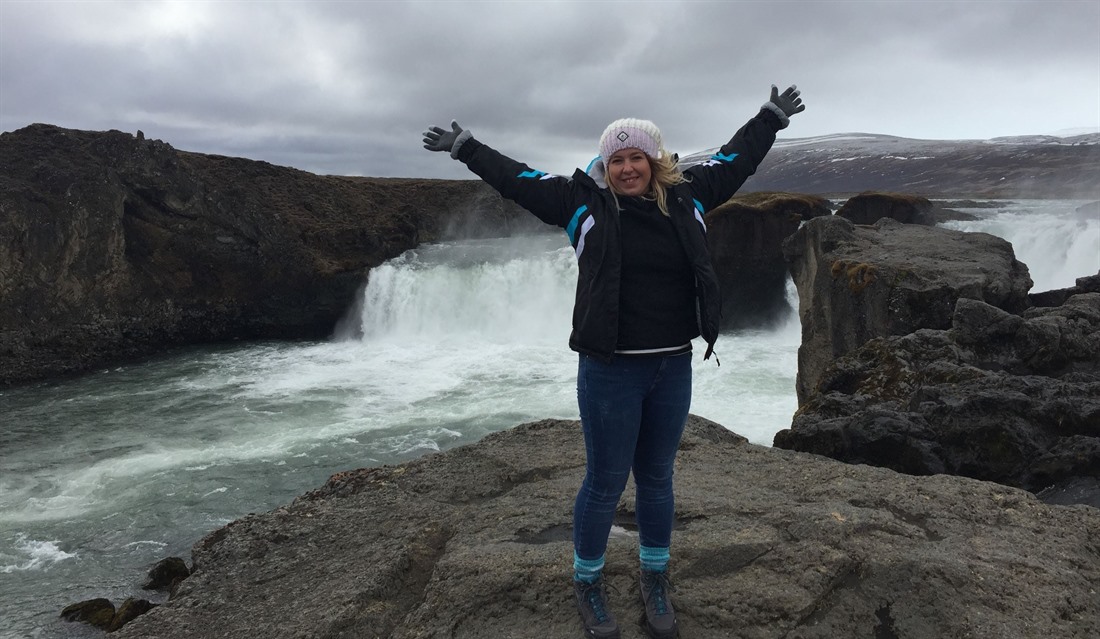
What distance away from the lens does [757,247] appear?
1998 centimetres

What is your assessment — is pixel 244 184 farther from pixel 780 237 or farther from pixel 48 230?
pixel 780 237

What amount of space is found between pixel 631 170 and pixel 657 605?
5.85ft

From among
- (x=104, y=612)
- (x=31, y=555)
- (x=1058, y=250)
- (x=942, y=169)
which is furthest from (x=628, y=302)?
(x=942, y=169)

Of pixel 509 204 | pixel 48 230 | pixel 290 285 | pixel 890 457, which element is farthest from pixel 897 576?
Result: pixel 509 204

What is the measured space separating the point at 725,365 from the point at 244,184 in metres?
17.1

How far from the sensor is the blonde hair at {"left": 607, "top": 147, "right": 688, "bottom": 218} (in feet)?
9.25

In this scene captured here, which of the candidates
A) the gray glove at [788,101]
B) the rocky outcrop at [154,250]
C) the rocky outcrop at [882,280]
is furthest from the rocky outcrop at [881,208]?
the gray glove at [788,101]

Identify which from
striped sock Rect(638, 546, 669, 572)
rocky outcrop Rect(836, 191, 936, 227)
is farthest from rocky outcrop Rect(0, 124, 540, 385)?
striped sock Rect(638, 546, 669, 572)

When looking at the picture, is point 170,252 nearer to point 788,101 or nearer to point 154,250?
point 154,250

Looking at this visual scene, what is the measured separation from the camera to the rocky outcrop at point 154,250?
17.2m

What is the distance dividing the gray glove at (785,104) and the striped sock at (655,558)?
196 centimetres

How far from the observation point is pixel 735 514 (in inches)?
156

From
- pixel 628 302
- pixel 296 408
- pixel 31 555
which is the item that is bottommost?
pixel 296 408

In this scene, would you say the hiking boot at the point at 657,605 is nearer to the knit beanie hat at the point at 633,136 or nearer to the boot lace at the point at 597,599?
the boot lace at the point at 597,599
